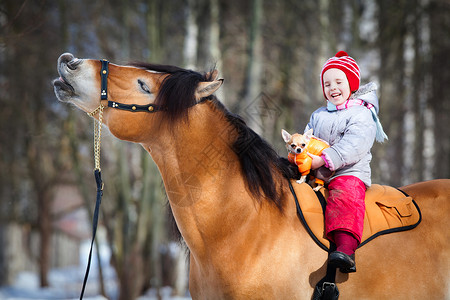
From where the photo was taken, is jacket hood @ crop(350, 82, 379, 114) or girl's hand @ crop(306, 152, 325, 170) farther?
jacket hood @ crop(350, 82, 379, 114)

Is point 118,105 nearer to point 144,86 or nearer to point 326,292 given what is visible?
point 144,86

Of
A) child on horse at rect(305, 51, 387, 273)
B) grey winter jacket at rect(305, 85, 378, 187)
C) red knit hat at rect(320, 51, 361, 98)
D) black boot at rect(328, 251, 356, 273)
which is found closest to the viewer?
black boot at rect(328, 251, 356, 273)

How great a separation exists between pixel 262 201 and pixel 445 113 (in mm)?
12431

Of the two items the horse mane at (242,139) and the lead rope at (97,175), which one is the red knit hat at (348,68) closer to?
the horse mane at (242,139)

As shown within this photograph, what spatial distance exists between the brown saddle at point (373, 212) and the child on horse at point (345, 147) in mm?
56

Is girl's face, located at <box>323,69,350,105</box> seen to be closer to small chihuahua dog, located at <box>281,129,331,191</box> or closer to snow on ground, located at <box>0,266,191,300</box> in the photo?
small chihuahua dog, located at <box>281,129,331,191</box>

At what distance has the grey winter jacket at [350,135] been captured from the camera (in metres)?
2.72

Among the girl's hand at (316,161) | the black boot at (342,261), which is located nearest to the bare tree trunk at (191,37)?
the girl's hand at (316,161)

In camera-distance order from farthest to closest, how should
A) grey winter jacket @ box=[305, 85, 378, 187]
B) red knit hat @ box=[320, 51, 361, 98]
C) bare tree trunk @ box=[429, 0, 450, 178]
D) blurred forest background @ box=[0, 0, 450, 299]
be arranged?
bare tree trunk @ box=[429, 0, 450, 178]
blurred forest background @ box=[0, 0, 450, 299]
red knit hat @ box=[320, 51, 361, 98]
grey winter jacket @ box=[305, 85, 378, 187]

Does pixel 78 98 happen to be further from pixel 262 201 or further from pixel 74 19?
pixel 74 19

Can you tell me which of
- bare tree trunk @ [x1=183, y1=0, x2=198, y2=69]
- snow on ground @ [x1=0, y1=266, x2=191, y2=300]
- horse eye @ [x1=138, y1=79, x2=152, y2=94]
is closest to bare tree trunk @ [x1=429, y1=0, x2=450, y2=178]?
bare tree trunk @ [x1=183, y1=0, x2=198, y2=69]

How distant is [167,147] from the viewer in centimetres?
267

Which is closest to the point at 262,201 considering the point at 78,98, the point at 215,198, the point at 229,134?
the point at 215,198

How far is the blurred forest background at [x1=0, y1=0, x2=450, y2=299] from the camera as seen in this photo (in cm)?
982
